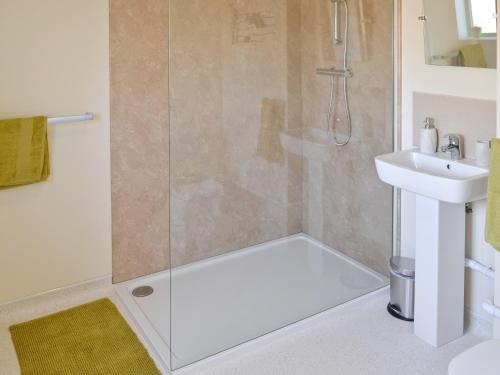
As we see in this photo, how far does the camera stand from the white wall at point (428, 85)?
2.59 metres

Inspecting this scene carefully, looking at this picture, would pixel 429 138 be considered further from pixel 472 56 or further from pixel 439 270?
pixel 439 270

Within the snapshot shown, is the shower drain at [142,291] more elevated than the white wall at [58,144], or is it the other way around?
the white wall at [58,144]

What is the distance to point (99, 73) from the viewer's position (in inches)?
121

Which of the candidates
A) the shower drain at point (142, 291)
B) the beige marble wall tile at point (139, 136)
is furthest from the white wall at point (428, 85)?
the shower drain at point (142, 291)

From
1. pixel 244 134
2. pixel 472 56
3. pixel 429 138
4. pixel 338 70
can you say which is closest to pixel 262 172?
pixel 244 134

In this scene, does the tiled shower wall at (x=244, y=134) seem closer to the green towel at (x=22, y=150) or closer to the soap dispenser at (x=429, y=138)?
the soap dispenser at (x=429, y=138)

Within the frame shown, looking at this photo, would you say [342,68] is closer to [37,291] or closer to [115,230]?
[115,230]

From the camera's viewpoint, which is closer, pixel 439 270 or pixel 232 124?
pixel 439 270

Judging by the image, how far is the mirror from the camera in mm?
2490

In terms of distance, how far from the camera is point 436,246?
8.52ft

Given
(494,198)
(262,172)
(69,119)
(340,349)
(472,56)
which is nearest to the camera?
(494,198)

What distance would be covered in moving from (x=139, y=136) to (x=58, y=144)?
0.47m

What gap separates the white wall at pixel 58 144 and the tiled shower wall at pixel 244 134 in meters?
0.12

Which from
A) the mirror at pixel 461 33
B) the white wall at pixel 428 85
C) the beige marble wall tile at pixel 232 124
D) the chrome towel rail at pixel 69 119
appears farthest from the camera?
the chrome towel rail at pixel 69 119
